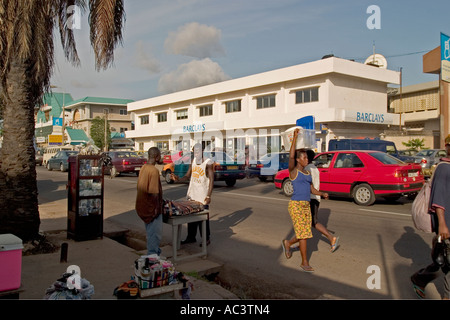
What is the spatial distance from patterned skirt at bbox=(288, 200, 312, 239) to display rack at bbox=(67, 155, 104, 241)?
151 inches

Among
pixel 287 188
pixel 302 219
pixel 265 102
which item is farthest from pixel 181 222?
pixel 265 102

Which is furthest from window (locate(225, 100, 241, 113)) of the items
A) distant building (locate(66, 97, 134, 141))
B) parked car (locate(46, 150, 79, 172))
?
distant building (locate(66, 97, 134, 141))

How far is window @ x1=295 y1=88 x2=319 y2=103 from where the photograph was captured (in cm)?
3133

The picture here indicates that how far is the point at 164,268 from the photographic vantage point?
3752 mm

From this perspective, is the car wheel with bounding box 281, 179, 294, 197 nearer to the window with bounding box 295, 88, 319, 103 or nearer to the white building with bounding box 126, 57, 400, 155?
the white building with bounding box 126, 57, 400, 155

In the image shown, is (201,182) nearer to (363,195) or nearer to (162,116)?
(363,195)

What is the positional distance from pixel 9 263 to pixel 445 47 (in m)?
28.1

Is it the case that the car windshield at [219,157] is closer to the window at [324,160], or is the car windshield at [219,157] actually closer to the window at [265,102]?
the window at [324,160]

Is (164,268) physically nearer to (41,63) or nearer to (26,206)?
(26,206)

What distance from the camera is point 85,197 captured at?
276 inches

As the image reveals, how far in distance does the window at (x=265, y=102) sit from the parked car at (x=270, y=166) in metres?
15.3

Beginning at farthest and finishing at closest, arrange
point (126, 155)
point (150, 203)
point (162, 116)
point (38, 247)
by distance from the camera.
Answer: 1. point (162, 116)
2. point (126, 155)
3. point (38, 247)
4. point (150, 203)

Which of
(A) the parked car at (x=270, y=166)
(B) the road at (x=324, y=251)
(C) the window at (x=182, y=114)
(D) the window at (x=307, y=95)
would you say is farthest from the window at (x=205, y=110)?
(B) the road at (x=324, y=251)

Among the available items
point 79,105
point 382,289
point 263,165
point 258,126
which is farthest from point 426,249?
point 79,105
